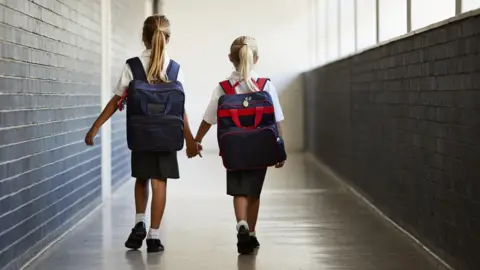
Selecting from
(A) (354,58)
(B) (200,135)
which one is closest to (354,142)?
(A) (354,58)

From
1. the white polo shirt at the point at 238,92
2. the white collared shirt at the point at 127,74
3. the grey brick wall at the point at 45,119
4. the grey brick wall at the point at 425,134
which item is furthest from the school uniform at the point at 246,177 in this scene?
the grey brick wall at the point at 45,119

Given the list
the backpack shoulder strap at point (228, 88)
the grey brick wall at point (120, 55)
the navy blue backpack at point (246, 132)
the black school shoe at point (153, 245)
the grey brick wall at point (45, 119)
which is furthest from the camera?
the grey brick wall at point (120, 55)

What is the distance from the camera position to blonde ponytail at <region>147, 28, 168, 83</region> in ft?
16.5

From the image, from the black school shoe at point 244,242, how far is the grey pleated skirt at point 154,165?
508 millimetres

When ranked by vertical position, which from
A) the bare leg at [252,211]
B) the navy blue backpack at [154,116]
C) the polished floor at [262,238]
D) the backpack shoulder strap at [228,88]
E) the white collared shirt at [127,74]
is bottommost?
the polished floor at [262,238]

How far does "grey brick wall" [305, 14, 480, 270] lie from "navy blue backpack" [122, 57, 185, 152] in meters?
1.43

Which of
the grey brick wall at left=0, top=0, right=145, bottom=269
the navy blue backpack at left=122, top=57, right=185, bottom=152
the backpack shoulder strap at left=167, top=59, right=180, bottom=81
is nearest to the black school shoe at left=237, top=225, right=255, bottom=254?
the navy blue backpack at left=122, top=57, right=185, bottom=152

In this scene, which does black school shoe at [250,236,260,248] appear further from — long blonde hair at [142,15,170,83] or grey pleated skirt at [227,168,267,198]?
long blonde hair at [142,15,170,83]

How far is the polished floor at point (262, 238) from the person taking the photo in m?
4.79

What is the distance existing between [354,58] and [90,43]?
2572 millimetres

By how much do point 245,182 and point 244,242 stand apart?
334 millimetres

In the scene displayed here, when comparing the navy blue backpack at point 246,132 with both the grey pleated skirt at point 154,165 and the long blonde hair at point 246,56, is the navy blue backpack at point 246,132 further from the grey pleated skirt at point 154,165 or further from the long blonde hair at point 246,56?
the grey pleated skirt at point 154,165

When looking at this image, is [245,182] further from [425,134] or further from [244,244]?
[425,134]

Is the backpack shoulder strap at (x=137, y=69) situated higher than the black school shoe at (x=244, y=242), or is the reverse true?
the backpack shoulder strap at (x=137, y=69)
